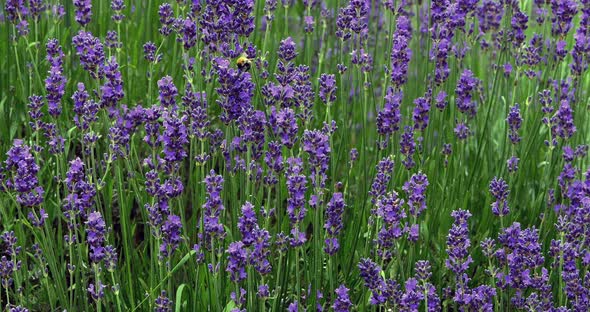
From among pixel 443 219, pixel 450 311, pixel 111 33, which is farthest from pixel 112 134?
pixel 450 311

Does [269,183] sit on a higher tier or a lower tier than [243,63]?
lower

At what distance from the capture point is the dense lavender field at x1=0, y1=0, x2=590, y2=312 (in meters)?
3.06

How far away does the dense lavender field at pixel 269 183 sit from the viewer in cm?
306

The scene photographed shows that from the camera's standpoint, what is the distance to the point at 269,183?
3324 mm

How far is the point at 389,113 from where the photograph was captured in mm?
3539

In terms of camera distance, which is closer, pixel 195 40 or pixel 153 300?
pixel 153 300

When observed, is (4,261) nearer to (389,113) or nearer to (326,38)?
(389,113)

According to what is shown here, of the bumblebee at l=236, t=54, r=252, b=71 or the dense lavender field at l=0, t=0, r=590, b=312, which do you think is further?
the bumblebee at l=236, t=54, r=252, b=71

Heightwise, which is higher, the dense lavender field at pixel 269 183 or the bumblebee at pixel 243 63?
the bumblebee at pixel 243 63

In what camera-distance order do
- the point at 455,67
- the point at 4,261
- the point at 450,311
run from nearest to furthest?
the point at 4,261
the point at 450,311
the point at 455,67

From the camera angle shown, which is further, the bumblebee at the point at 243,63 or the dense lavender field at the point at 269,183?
the bumblebee at the point at 243,63

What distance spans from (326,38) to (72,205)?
7.78 feet

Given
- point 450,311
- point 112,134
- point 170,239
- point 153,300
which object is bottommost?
point 450,311

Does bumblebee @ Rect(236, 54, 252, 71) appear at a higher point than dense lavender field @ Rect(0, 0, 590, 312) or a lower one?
higher
